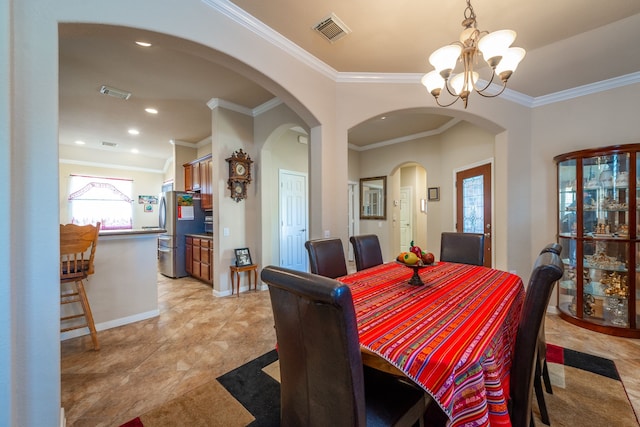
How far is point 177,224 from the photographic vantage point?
16.1 feet

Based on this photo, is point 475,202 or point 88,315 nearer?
point 88,315

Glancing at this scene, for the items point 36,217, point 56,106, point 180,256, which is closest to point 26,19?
point 56,106

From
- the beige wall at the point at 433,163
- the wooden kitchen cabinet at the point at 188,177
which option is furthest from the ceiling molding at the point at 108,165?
the beige wall at the point at 433,163

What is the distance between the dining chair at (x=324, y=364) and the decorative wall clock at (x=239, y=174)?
10.2 feet

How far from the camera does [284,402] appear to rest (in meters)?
1.07

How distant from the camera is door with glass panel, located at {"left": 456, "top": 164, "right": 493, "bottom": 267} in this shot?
391 cm

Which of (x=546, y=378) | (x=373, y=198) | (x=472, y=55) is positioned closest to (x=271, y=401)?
(x=546, y=378)

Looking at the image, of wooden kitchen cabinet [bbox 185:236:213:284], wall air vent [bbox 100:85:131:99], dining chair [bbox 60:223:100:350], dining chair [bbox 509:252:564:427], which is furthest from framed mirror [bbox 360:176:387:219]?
dining chair [bbox 60:223:100:350]

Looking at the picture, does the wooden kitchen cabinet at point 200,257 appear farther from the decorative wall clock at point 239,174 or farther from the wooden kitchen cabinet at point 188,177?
the wooden kitchen cabinet at point 188,177

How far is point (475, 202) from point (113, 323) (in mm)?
5172

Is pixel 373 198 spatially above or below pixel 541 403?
above

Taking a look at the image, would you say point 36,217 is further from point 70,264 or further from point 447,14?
point 447,14

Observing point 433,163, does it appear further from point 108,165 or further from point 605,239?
point 108,165

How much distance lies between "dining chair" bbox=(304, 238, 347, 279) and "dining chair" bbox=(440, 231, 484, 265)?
1.27m
